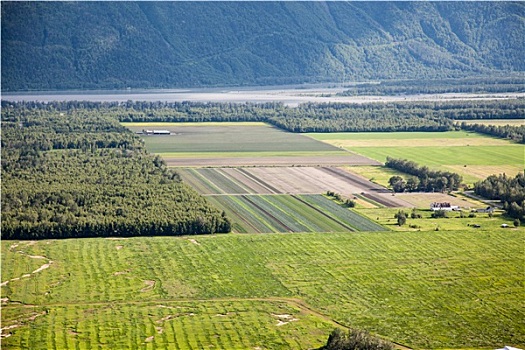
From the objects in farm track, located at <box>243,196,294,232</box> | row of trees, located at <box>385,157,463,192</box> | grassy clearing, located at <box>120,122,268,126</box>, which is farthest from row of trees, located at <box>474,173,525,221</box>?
grassy clearing, located at <box>120,122,268,126</box>

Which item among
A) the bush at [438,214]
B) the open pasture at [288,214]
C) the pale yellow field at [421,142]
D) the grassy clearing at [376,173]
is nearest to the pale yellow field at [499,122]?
the pale yellow field at [421,142]

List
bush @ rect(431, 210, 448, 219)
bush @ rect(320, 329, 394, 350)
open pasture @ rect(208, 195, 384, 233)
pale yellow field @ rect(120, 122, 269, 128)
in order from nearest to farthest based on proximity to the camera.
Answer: bush @ rect(320, 329, 394, 350) → open pasture @ rect(208, 195, 384, 233) → bush @ rect(431, 210, 448, 219) → pale yellow field @ rect(120, 122, 269, 128)

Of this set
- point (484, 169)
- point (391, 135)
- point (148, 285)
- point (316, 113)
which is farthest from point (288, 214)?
point (316, 113)

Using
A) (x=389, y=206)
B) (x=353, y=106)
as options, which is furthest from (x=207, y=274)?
(x=353, y=106)

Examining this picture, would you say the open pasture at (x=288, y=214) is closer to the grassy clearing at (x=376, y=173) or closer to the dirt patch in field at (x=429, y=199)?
the dirt patch in field at (x=429, y=199)

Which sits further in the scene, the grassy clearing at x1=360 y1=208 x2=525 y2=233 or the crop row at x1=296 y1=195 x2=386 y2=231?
the grassy clearing at x1=360 y1=208 x2=525 y2=233

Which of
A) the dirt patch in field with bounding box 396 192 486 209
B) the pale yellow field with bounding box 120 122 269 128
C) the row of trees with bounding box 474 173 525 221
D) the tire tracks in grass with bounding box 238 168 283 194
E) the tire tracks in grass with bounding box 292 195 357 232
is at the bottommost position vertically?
the pale yellow field with bounding box 120 122 269 128

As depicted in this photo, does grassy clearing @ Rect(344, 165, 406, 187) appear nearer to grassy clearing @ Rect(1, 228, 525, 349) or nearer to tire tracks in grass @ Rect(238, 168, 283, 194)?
tire tracks in grass @ Rect(238, 168, 283, 194)
